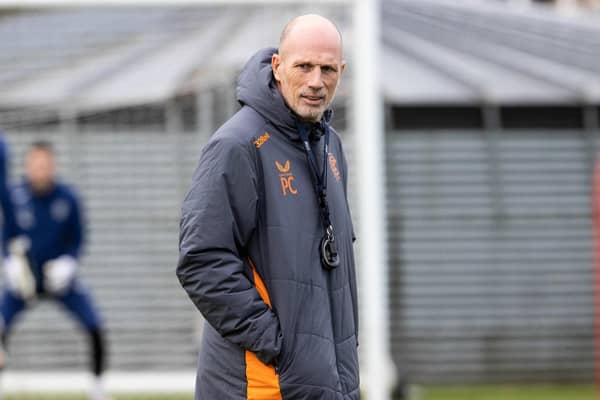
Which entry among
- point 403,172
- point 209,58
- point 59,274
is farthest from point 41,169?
point 403,172

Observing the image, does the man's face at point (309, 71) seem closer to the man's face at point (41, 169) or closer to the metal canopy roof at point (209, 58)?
the man's face at point (41, 169)

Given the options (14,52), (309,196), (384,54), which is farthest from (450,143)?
(309,196)

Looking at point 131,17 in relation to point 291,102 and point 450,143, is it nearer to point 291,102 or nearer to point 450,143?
point 450,143

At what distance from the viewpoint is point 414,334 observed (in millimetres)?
10648

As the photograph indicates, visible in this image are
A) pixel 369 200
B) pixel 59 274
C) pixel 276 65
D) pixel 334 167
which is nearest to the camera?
pixel 276 65

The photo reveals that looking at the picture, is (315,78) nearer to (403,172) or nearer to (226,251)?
(226,251)

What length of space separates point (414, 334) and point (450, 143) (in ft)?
6.15

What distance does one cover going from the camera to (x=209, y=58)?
906 centimetres

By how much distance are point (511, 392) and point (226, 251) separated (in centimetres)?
715

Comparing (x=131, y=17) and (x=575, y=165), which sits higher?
(x=131, y=17)

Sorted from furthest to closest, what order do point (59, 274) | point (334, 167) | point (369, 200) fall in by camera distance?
point (59, 274) → point (369, 200) → point (334, 167)

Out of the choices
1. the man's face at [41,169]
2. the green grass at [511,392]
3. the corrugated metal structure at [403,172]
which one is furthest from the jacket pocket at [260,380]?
the green grass at [511,392]

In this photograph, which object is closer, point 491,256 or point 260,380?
point 260,380

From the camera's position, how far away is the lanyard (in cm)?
337
